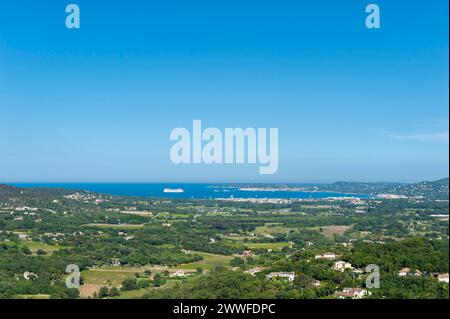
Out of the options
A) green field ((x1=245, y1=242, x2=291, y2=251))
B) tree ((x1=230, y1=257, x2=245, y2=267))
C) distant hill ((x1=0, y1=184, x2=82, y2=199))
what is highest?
distant hill ((x1=0, y1=184, x2=82, y2=199))

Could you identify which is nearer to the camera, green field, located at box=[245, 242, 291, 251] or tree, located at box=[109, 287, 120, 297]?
tree, located at box=[109, 287, 120, 297]

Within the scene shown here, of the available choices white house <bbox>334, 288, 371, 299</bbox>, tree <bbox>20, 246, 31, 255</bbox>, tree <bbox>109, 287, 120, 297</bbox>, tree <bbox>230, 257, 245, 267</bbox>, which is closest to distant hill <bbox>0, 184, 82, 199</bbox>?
tree <bbox>20, 246, 31, 255</bbox>

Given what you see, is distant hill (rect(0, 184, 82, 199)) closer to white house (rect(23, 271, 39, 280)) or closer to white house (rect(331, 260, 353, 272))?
white house (rect(23, 271, 39, 280))

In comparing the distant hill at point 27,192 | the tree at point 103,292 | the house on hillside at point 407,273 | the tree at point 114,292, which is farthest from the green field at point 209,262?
the distant hill at point 27,192

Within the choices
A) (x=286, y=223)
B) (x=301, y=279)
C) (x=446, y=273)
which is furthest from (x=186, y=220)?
(x=446, y=273)

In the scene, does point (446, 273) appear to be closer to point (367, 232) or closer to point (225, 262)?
point (225, 262)

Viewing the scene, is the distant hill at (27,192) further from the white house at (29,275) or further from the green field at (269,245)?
the green field at (269,245)

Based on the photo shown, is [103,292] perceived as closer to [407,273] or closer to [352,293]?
[352,293]
